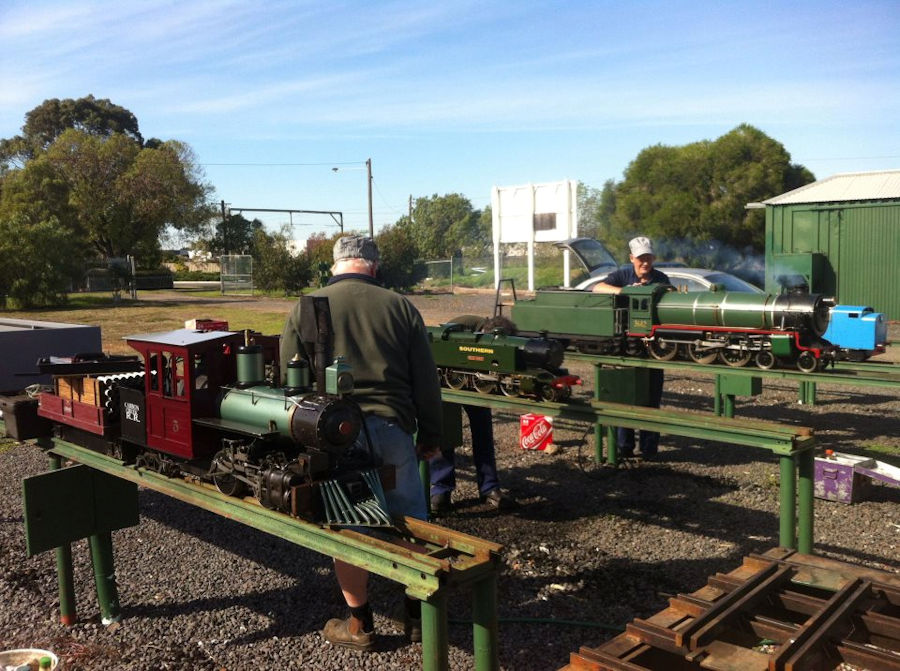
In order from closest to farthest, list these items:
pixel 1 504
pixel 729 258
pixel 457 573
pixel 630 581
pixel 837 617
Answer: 1. pixel 837 617
2. pixel 457 573
3. pixel 630 581
4. pixel 1 504
5. pixel 729 258

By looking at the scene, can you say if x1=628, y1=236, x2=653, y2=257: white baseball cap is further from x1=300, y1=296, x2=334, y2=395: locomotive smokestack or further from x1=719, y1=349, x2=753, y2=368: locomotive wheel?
x1=300, y1=296, x2=334, y2=395: locomotive smokestack

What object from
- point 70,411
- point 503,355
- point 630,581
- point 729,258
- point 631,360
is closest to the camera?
point 70,411

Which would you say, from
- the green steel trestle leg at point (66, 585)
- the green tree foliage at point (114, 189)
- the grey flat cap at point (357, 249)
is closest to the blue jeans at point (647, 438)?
the grey flat cap at point (357, 249)

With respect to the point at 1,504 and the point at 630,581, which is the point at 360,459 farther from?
the point at 1,504

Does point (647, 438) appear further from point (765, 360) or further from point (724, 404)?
point (765, 360)

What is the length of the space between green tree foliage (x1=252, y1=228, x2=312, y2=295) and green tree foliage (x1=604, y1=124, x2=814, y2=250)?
16558 mm

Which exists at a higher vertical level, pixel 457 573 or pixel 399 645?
pixel 457 573

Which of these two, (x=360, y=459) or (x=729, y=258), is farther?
(x=729, y=258)

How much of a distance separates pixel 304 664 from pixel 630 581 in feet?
7.71

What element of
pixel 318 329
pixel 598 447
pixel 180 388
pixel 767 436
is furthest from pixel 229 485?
pixel 598 447

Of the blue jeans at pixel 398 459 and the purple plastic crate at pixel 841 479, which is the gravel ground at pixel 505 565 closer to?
the purple plastic crate at pixel 841 479

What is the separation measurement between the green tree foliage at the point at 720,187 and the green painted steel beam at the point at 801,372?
29.6 meters

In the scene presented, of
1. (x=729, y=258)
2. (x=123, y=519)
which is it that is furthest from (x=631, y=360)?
(x=729, y=258)

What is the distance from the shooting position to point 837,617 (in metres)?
2.58
